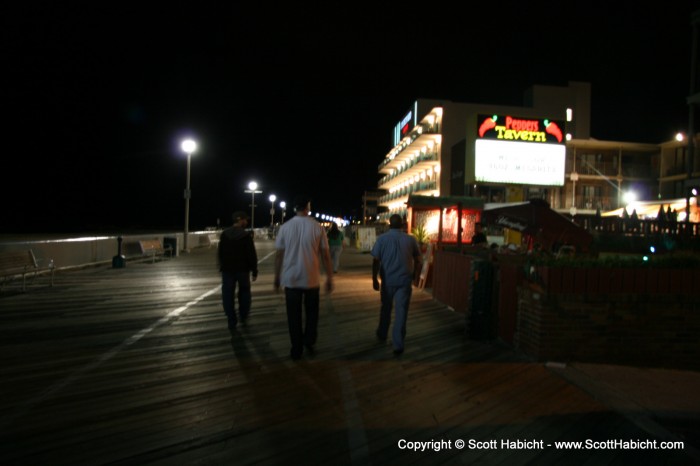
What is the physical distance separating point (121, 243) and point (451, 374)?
16.2 metres

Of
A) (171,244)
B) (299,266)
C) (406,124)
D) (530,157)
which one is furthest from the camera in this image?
(406,124)

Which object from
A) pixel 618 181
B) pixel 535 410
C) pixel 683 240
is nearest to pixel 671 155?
pixel 618 181

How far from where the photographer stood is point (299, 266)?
639 centimetres

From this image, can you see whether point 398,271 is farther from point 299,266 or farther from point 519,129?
point 519,129

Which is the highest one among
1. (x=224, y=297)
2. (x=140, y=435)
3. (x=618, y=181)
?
(x=618, y=181)

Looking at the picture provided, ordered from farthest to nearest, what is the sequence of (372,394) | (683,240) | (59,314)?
1. (683,240)
2. (59,314)
3. (372,394)

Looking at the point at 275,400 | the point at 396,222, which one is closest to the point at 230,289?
the point at 396,222

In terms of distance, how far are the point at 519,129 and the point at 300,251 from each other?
30586 mm

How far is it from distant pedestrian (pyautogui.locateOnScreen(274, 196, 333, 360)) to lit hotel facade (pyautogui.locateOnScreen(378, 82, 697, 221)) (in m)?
28.3

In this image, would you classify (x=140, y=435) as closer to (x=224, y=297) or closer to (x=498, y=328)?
(x=224, y=297)

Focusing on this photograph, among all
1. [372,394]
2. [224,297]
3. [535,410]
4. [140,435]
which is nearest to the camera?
[140,435]

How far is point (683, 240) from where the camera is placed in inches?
603

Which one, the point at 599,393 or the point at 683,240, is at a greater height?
the point at 683,240

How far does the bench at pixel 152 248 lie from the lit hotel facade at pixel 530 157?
726 inches
